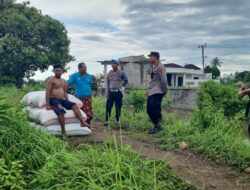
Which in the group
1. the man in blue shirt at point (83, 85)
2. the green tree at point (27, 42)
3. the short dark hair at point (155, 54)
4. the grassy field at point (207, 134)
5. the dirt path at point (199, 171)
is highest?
the green tree at point (27, 42)

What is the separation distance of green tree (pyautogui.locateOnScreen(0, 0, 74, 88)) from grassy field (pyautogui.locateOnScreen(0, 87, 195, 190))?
2141 centimetres

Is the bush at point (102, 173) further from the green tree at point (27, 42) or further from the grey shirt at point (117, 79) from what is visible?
the green tree at point (27, 42)

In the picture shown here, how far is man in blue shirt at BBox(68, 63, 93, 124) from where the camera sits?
8258 millimetres

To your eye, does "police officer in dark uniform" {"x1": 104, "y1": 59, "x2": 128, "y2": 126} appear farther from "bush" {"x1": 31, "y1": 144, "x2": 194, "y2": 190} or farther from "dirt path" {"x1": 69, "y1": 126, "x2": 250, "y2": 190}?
"bush" {"x1": 31, "y1": 144, "x2": 194, "y2": 190}

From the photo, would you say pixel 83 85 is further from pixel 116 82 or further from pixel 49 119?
pixel 49 119

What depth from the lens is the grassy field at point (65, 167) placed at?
3.73m

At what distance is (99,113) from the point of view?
38.4 ft

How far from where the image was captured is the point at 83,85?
833 cm

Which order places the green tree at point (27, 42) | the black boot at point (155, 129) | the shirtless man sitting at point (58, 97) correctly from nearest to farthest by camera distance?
the shirtless man sitting at point (58, 97) < the black boot at point (155, 129) < the green tree at point (27, 42)

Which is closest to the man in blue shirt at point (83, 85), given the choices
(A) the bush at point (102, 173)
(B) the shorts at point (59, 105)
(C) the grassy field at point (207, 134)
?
(B) the shorts at point (59, 105)

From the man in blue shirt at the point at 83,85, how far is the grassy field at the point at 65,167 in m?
3.09

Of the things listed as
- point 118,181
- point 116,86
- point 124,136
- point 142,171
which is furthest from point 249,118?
point 116,86

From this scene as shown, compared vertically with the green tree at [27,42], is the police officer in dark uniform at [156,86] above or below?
below

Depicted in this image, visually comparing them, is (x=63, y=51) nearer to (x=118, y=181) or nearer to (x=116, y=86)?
(x=116, y=86)
